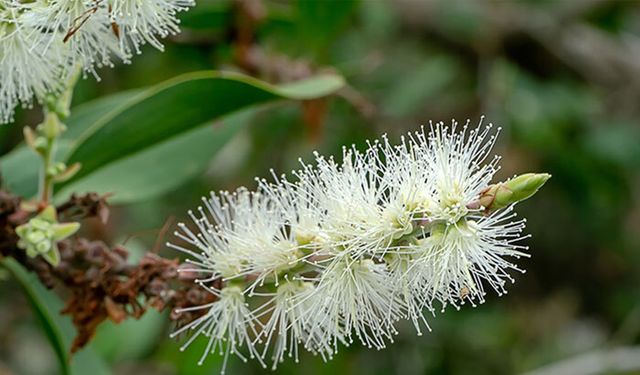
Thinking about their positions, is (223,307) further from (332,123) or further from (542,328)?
(542,328)

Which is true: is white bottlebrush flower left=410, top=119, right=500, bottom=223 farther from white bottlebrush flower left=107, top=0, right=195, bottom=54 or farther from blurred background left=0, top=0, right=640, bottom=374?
blurred background left=0, top=0, right=640, bottom=374

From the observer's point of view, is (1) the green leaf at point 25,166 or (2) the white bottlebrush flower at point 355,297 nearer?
(2) the white bottlebrush flower at point 355,297

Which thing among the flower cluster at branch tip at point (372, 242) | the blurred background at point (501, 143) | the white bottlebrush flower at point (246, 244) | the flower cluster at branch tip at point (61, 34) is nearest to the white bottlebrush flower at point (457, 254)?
the flower cluster at branch tip at point (372, 242)

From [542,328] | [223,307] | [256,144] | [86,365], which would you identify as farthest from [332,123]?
[223,307]

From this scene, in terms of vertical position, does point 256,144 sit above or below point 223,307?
above

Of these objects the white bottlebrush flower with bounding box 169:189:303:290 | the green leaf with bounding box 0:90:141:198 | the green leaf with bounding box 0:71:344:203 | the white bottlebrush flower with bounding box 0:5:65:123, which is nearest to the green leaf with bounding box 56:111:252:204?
the green leaf with bounding box 0:71:344:203

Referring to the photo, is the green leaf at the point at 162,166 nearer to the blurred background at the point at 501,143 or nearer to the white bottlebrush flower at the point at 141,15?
the white bottlebrush flower at the point at 141,15
